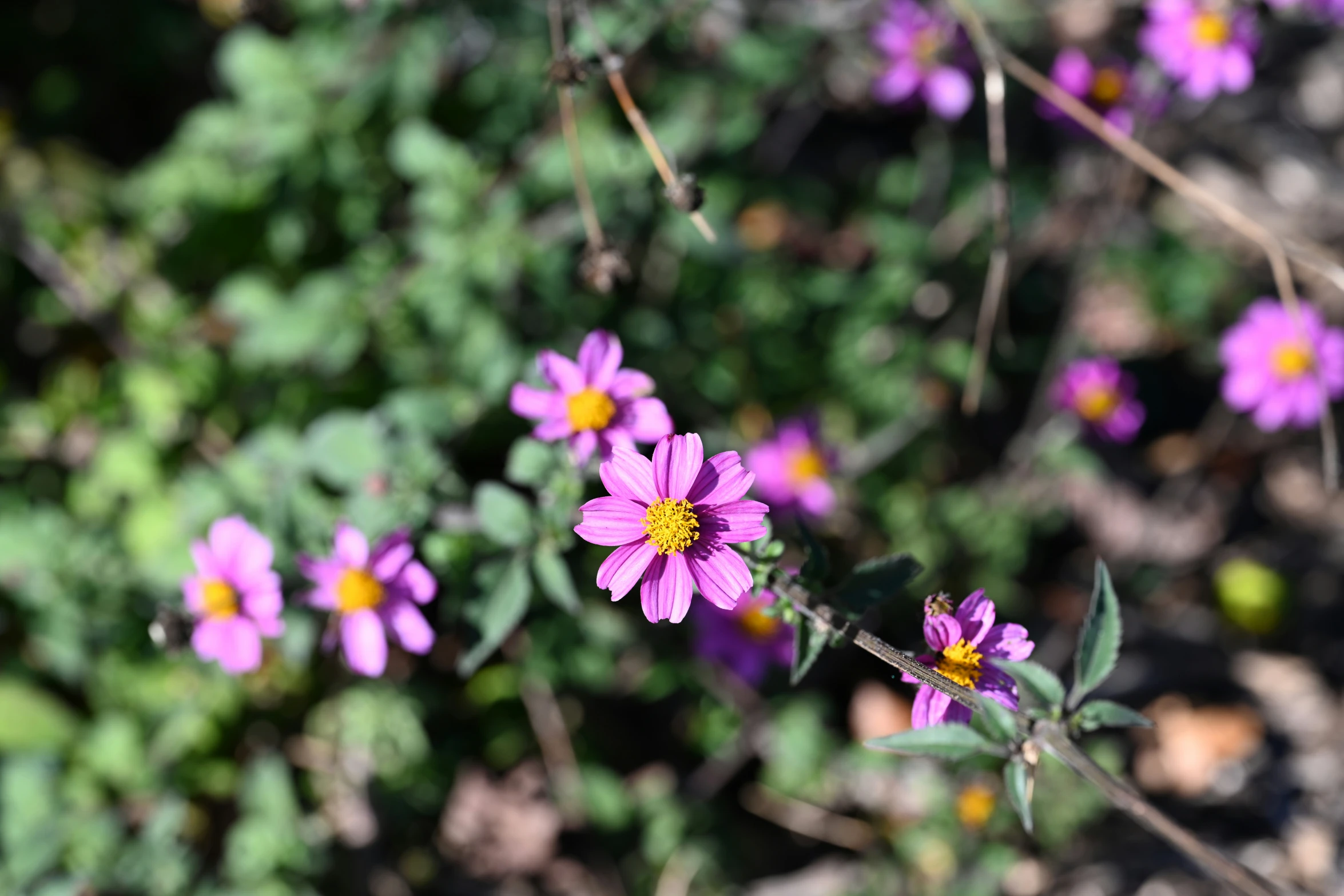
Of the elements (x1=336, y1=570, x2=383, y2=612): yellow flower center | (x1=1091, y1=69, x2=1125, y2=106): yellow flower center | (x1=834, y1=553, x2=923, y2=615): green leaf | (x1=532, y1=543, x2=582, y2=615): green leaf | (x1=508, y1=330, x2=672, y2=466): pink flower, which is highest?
(x1=1091, y1=69, x2=1125, y2=106): yellow flower center

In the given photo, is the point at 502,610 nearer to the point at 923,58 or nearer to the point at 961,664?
the point at 961,664

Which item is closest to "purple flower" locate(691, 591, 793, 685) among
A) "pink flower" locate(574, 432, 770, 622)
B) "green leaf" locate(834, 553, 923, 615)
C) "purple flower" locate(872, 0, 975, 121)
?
"green leaf" locate(834, 553, 923, 615)

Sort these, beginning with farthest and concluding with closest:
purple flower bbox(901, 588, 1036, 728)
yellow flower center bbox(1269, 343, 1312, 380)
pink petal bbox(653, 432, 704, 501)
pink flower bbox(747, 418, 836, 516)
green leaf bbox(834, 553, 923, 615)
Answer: yellow flower center bbox(1269, 343, 1312, 380) < pink flower bbox(747, 418, 836, 516) < green leaf bbox(834, 553, 923, 615) < purple flower bbox(901, 588, 1036, 728) < pink petal bbox(653, 432, 704, 501)

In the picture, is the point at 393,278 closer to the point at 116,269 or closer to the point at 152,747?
the point at 116,269

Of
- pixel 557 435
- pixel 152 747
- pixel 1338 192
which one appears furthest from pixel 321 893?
pixel 1338 192

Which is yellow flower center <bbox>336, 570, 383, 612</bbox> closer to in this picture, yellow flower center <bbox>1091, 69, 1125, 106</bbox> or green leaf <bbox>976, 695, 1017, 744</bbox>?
green leaf <bbox>976, 695, 1017, 744</bbox>

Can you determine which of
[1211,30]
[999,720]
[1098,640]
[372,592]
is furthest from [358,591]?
[1211,30]
